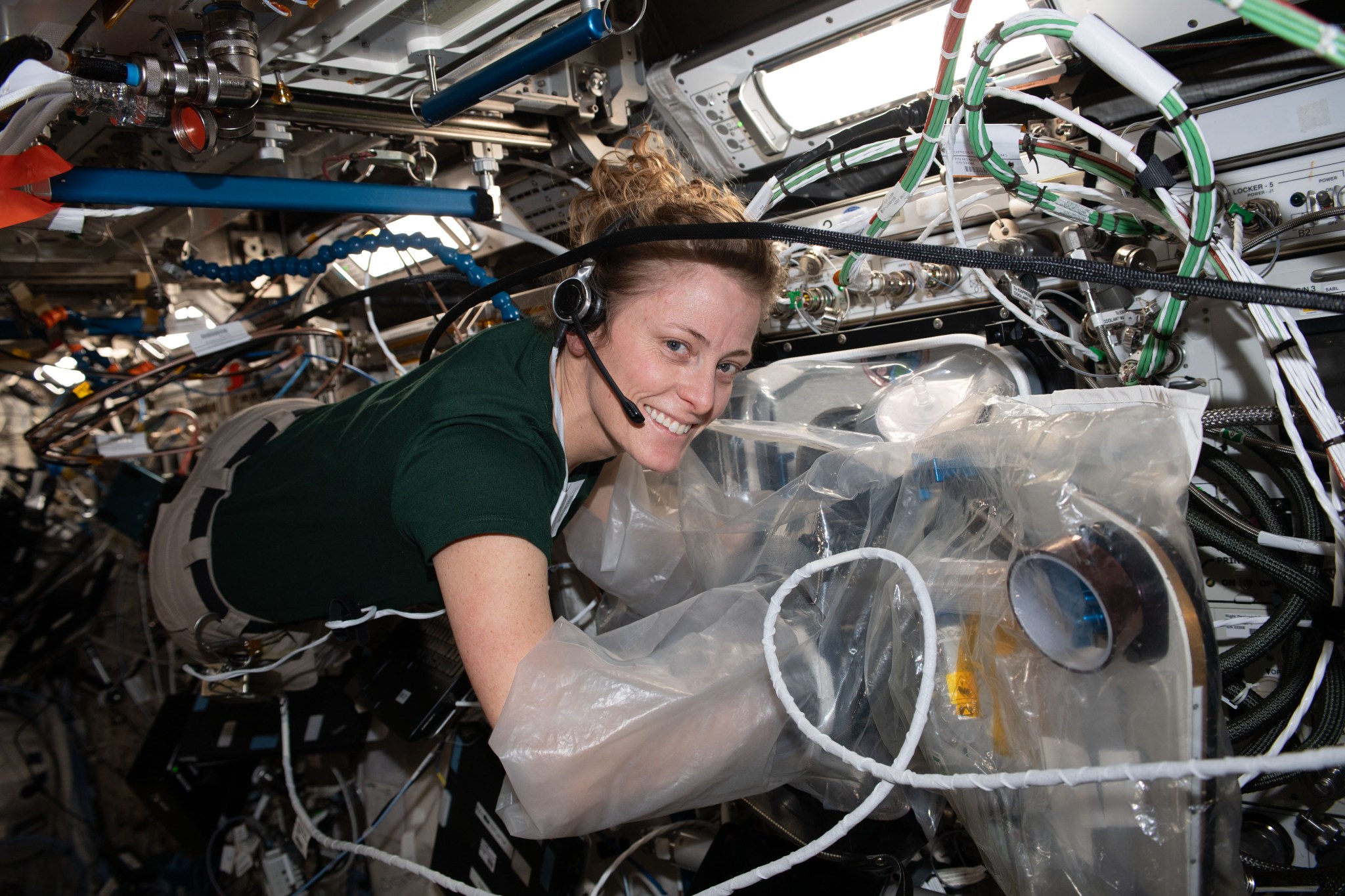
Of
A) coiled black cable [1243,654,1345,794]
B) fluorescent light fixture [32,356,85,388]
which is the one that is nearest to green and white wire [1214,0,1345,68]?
coiled black cable [1243,654,1345,794]

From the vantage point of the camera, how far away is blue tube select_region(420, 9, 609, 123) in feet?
3.43

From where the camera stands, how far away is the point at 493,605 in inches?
33.8

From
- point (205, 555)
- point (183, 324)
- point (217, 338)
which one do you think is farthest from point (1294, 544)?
point (183, 324)

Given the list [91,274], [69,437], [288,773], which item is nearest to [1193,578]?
[288,773]

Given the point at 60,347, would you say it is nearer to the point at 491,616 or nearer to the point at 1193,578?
the point at 491,616

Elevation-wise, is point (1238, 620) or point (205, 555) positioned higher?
point (205, 555)

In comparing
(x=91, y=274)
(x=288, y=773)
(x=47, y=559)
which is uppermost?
(x=91, y=274)

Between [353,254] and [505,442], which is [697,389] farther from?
[353,254]

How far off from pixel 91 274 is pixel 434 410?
1.87 m

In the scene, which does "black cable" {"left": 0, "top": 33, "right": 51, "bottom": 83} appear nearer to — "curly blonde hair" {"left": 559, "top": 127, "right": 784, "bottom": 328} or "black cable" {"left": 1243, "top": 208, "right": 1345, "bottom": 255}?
"curly blonde hair" {"left": 559, "top": 127, "right": 784, "bottom": 328}

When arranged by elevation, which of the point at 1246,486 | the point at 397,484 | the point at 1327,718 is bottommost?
the point at 1327,718

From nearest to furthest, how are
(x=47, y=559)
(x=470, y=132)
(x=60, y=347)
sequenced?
(x=470, y=132) → (x=60, y=347) → (x=47, y=559)

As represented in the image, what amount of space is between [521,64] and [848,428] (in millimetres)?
827

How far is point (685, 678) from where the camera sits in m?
0.82
